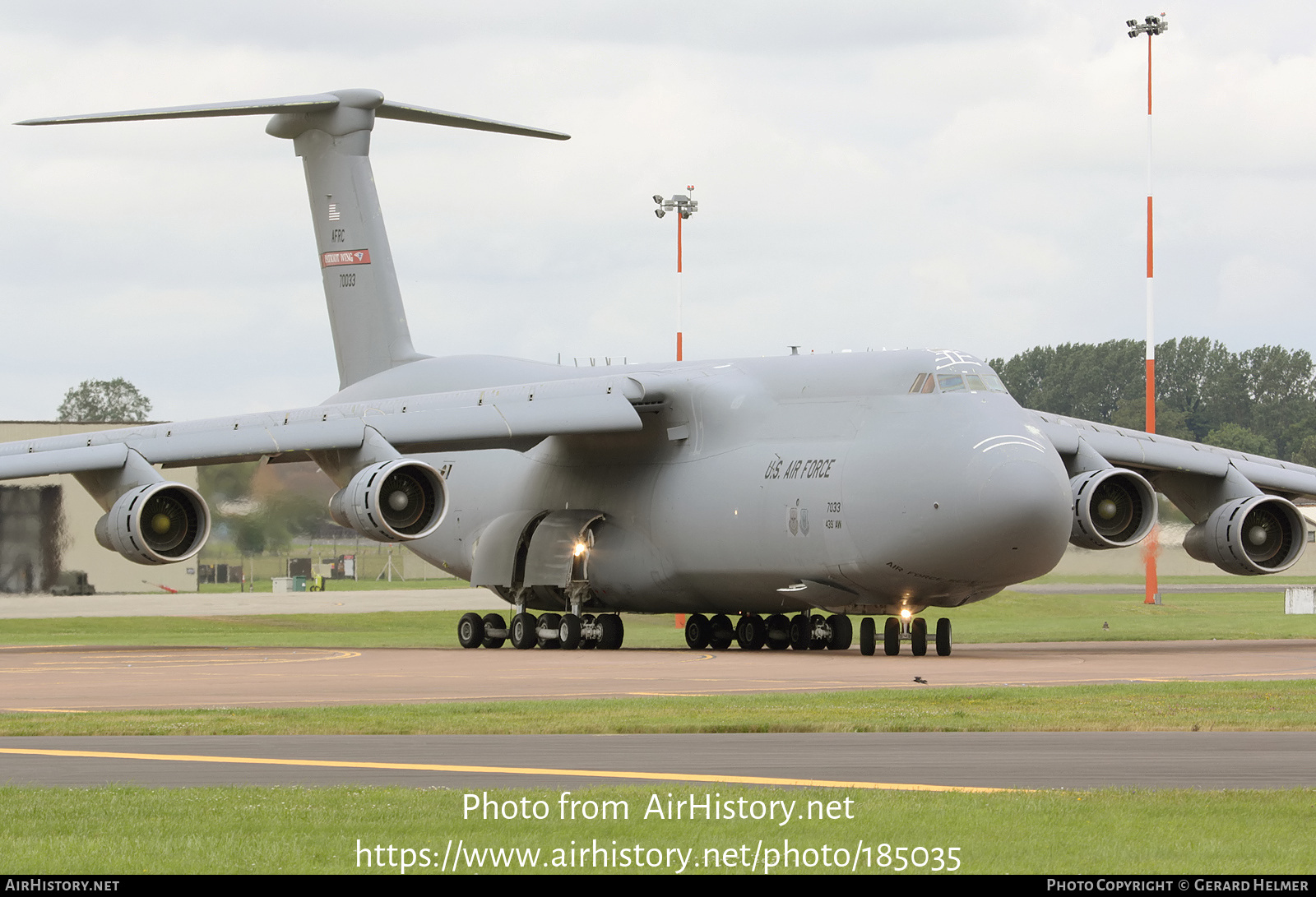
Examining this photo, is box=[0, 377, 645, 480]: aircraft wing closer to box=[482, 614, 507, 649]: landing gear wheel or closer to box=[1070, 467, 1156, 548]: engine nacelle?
box=[482, 614, 507, 649]: landing gear wheel

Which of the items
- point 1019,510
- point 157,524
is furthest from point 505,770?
point 157,524

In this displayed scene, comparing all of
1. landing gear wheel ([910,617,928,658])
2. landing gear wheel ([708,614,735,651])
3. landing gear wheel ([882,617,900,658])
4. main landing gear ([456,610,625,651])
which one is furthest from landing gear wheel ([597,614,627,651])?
landing gear wheel ([910,617,928,658])

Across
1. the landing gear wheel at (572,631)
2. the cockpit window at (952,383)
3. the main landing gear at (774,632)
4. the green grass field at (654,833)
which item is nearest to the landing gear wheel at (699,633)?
the main landing gear at (774,632)

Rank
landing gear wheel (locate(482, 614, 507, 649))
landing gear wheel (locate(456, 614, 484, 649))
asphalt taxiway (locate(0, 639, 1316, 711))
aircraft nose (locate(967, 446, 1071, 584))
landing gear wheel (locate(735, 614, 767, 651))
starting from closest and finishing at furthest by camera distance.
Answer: asphalt taxiway (locate(0, 639, 1316, 711)) → aircraft nose (locate(967, 446, 1071, 584)) → landing gear wheel (locate(735, 614, 767, 651)) → landing gear wheel (locate(456, 614, 484, 649)) → landing gear wheel (locate(482, 614, 507, 649))

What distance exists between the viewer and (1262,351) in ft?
429

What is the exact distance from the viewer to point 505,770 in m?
12.7

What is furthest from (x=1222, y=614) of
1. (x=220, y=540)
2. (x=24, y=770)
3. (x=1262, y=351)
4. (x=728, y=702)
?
(x=1262, y=351)

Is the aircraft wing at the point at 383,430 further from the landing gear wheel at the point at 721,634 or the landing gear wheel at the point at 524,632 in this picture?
the landing gear wheel at the point at 721,634

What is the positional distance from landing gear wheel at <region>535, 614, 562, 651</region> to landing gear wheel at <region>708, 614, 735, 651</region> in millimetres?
2782

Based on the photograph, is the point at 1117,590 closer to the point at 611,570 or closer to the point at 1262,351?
the point at 611,570

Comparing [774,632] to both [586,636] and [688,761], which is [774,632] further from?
[688,761]

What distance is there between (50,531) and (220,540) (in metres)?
6.53

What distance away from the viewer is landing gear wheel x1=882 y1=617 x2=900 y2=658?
29.7 meters

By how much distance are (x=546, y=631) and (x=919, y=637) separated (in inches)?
311
